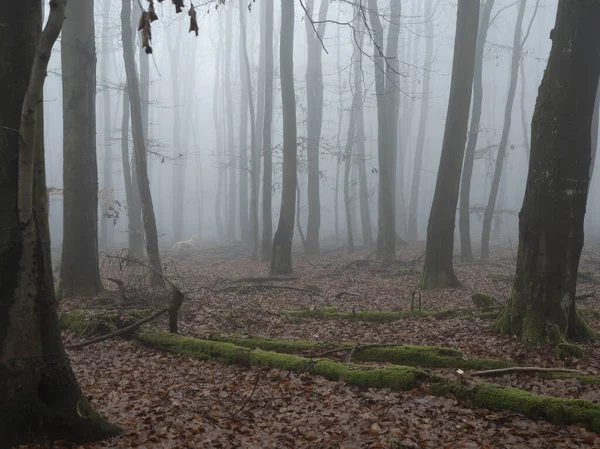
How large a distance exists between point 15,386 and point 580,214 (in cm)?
656

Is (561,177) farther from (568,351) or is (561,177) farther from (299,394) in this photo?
(299,394)

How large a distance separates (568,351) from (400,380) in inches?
95.0

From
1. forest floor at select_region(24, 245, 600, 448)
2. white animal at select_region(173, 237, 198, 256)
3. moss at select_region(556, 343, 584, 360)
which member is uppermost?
moss at select_region(556, 343, 584, 360)

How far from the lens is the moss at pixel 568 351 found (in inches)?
246

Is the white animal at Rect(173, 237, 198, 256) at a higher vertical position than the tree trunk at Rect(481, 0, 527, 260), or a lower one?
lower

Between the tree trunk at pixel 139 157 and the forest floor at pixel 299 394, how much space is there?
297 cm

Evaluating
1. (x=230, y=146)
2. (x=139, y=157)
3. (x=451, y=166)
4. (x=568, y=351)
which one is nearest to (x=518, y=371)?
(x=568, y=351)

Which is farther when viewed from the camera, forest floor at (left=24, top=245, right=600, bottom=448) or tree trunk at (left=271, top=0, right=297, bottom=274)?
tree trunk at (left=271, top=0, right=297, bottom=274)

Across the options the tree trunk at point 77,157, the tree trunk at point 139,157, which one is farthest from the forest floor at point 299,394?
the tree trunk at point 139,157

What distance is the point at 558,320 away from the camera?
6.72m

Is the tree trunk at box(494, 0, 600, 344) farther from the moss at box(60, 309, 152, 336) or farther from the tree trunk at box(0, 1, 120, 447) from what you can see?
the moss at box(60, 309, 152, 336)

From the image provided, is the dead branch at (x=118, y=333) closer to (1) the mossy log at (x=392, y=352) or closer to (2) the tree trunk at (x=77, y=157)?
(1) the mossy log at (x=392, y=352)

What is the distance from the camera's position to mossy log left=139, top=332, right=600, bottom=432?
4504mm

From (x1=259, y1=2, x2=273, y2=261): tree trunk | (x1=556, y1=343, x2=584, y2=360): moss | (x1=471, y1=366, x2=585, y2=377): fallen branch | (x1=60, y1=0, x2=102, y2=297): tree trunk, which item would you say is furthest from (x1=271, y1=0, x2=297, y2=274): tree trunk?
(x1=471, y1=366, x2=585, y2=377): fallen branch
